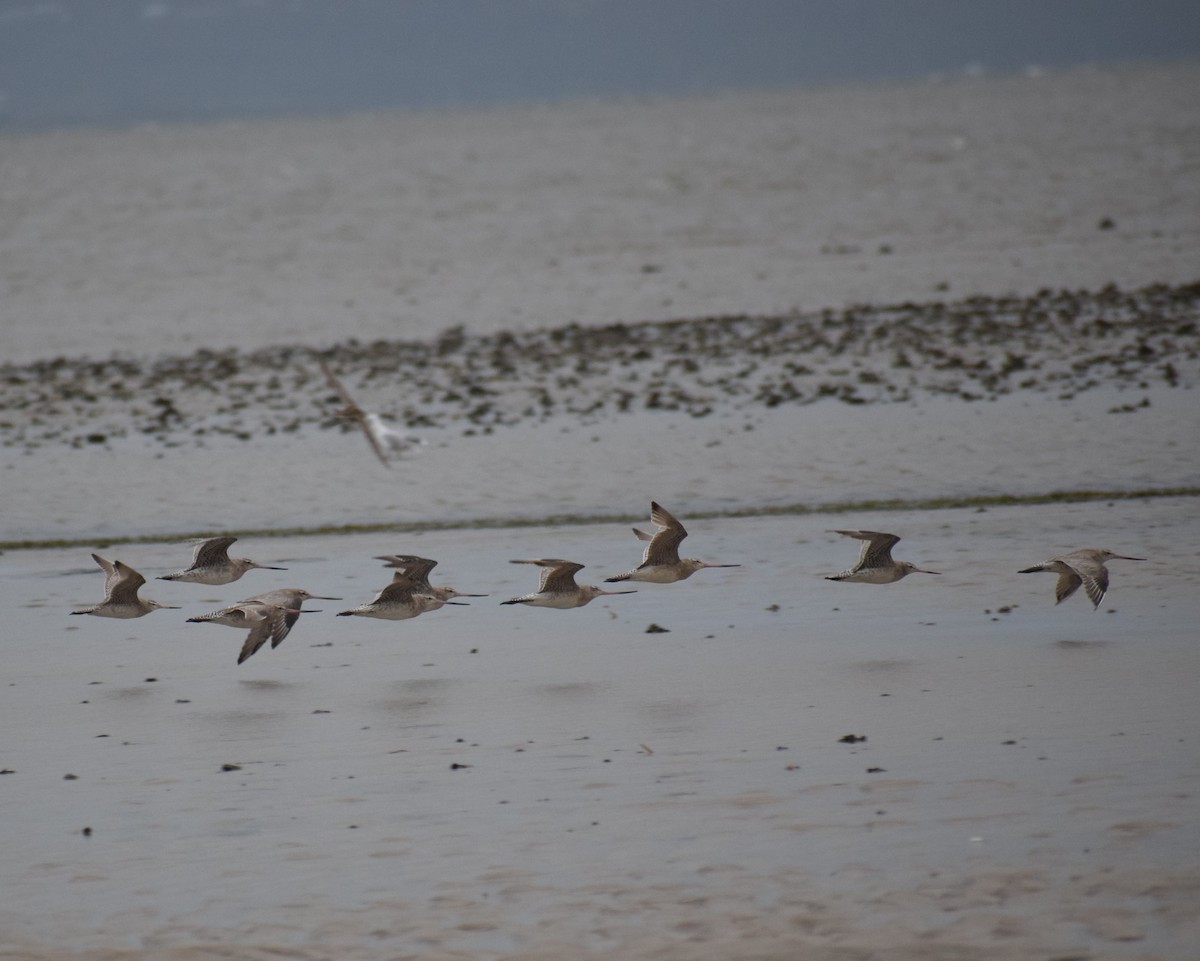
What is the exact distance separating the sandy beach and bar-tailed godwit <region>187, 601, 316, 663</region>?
236mm

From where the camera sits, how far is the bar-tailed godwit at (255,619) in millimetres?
10133

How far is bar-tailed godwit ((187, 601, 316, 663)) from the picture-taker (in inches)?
399

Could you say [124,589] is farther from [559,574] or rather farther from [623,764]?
[623,764]

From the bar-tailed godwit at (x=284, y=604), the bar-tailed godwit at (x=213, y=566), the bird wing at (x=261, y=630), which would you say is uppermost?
the bar-tailed godwit at (x=213, y=566)

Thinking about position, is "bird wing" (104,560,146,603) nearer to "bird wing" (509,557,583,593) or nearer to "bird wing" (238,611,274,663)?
"bird wing" (238,611,274,663)

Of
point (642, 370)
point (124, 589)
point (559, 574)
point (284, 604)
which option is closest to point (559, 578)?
point (559, 574)

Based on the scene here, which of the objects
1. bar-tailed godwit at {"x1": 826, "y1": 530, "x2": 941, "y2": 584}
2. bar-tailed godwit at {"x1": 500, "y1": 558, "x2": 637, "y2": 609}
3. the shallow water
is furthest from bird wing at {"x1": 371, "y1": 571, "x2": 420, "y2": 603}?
bar-tailed godwit at {"x1": 826, "y1": 530, "x2": 941, "y2": 584}

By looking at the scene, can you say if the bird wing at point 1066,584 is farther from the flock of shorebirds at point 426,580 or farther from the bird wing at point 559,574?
the bird wing at point 559,574

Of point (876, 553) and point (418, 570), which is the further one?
point (876, 553)

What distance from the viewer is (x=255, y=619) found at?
10148 mm

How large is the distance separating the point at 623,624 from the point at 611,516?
2923 millimetres

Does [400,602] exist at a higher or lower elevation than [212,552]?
lower

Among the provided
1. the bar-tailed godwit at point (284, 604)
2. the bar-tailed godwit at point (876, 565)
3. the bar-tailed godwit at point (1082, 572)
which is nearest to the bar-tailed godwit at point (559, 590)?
the bar-tailed godwit at point (284, 604)

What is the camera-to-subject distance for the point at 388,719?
931 centimetres
